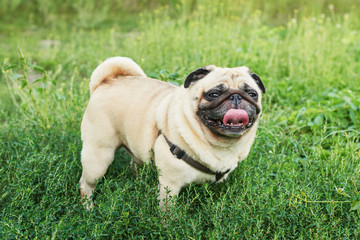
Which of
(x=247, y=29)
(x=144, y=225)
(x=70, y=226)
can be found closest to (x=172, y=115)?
(x=144, y=225)

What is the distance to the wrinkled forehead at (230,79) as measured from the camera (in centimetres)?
250

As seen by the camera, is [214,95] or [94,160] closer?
[214,95]

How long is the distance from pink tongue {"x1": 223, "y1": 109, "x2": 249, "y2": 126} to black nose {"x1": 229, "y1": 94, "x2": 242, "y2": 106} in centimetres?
6

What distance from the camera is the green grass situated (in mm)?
2311

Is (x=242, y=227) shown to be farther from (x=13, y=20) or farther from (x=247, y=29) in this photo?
(x=13, y=20)

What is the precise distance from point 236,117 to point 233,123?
5cm

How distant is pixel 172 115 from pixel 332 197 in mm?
1378

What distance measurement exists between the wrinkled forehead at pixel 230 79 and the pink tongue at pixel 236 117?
0.22 m

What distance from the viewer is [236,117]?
2338mm

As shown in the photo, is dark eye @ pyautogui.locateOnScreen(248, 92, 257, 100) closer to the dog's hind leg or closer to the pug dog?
the pug dog

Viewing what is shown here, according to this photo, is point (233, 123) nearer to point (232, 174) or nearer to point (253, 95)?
point (253, 95)

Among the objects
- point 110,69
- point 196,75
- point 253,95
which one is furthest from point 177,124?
point 110,69

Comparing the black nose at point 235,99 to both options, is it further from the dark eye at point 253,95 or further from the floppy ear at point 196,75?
the floppy ear at point 196,75

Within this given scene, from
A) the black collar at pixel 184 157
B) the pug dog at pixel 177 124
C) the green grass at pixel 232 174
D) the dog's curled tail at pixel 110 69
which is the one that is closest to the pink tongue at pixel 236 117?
the pug dog at pixel 177 124
